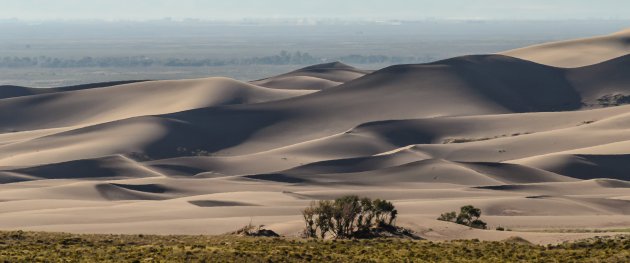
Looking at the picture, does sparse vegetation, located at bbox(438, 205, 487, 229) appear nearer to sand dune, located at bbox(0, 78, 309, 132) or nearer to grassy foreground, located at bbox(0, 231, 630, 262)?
grassy foreground, located at bbox(0, 231, 630, 262)

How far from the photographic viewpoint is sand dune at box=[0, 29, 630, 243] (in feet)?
147

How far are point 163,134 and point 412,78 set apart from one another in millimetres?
24230

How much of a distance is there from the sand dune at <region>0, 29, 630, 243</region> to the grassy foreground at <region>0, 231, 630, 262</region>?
6.02 m

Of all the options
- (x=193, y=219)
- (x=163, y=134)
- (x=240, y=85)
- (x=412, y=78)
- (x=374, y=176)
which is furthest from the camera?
(x=240, y=85)

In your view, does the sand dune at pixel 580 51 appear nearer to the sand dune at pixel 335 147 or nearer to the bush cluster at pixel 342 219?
the sand dune at pixel 335 147

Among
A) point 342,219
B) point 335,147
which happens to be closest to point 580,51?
point 335,147

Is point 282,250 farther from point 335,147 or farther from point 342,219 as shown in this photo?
point 335,147

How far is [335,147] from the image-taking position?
73562 mm

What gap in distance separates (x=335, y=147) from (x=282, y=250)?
165 feet

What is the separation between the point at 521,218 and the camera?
42.0 metres

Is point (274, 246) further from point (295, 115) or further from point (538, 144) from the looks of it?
point (295, 115)

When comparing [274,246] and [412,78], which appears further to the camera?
[412,78]

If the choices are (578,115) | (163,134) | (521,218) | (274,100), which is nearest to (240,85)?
(274,100)

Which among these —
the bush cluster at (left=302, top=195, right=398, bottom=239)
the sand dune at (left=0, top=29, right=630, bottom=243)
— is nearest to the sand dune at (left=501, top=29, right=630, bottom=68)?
the sand dune at (left=0, top=29, right=630, bottom=243)
